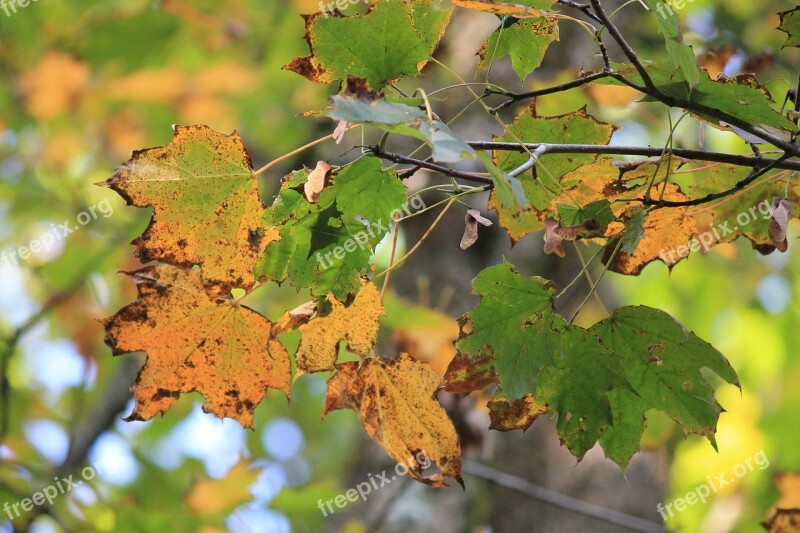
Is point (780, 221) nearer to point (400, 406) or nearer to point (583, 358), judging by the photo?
point (583, 358)

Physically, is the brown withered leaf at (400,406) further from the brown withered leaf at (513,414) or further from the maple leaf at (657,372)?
the maple leaf at (657,372)

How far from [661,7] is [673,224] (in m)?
0.40

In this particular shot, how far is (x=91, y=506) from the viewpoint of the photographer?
207 centimetres

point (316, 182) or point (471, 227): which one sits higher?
point (316, 182)

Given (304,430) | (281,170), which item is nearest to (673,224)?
(281,170)

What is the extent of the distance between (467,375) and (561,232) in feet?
0.82

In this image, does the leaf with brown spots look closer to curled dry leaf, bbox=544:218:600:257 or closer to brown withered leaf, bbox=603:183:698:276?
curled dry leaf, bbox=544:218:600:257

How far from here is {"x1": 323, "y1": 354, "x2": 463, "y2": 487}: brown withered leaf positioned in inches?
40.7

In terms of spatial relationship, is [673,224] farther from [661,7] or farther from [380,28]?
[380,28]
